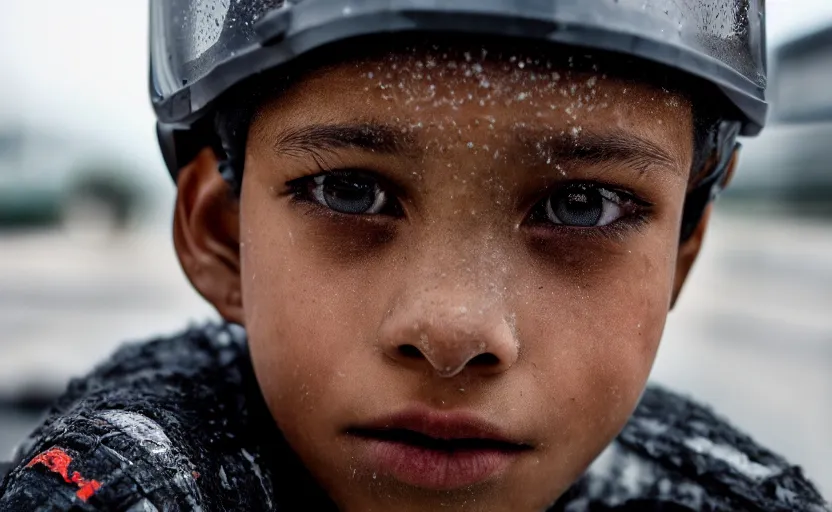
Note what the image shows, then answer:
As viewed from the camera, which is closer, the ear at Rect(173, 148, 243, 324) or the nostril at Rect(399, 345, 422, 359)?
the nostril at Rect(399, 345, 422, 359)

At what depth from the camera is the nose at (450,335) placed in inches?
35.1

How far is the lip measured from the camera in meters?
0.97

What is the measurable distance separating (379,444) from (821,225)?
5.80 m

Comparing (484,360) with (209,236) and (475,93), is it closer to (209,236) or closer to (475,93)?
(475,93)

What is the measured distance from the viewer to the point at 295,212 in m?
1.04

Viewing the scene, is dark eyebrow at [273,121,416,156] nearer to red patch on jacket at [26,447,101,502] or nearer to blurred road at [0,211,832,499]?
red patch on jacket at [26,447,101,502]

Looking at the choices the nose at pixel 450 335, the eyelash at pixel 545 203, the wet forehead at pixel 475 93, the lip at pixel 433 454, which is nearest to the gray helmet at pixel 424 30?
the wet forehead at pixel 475 93

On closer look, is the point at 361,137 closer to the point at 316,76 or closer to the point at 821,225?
the point at 316,76

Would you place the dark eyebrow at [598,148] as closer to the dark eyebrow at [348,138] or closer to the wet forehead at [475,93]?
the wet forehead at [475,93]

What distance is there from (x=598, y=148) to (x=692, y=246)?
44 cm

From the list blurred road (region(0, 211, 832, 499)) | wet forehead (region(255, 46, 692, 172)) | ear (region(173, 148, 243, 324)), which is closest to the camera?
wet forehead (region(255, 46, 692, 172))

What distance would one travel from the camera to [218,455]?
977mm

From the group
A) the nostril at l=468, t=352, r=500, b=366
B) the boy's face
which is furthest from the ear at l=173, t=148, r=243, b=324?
the nostril at l=468, t=352, r=500, b=366

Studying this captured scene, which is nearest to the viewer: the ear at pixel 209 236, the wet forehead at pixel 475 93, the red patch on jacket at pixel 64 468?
the red patch on jacket at pixel 64 468
